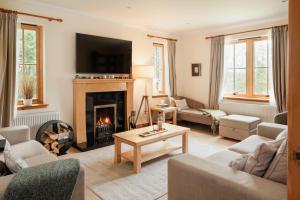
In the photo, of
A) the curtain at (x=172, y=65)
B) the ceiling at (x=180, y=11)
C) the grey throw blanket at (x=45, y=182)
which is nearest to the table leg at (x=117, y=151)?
the grey throw blanket at (x=45, y=182)

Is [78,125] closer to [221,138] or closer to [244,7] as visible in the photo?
[221,138]

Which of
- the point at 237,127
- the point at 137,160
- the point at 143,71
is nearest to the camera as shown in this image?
the point at 137,160

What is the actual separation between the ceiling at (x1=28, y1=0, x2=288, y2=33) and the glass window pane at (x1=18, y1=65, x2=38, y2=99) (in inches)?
45.0

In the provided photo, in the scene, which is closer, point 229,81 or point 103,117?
point 103,117

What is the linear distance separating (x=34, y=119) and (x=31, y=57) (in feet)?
3.55

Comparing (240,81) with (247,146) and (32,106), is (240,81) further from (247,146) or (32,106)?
(32,106)

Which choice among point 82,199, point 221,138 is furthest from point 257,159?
point 221,138

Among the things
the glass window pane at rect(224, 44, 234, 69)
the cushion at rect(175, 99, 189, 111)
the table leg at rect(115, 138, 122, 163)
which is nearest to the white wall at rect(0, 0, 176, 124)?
the table leg at rect(115, 138, 122, 163)

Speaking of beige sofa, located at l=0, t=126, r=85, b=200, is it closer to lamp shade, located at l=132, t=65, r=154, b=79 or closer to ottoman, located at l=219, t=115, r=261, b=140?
lamp shade, located at l=132, t=65, r=154, b=79

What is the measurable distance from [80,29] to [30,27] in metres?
0.86

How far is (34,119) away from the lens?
3711 mm

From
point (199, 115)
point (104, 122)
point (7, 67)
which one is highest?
point (7, 67)

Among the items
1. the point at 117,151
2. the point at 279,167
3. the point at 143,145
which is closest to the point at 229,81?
the point at 143,145

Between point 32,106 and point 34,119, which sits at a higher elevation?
point 32,106
